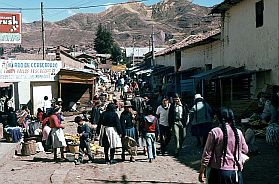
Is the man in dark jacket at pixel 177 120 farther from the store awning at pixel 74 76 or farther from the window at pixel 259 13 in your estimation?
the store awning at pixel 74 76

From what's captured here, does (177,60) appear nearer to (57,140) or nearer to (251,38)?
(251,38)

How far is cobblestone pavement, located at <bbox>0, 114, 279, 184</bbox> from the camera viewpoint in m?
8.84

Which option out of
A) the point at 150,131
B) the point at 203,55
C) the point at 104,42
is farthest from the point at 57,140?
the point at 104,42

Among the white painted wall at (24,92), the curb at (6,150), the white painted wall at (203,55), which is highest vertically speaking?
the white painted wall at (203,55)

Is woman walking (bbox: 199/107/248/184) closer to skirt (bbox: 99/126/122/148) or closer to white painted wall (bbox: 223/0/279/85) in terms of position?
skirt (bbox: 99/126/122/148)

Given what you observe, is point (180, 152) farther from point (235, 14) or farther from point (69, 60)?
point (69, 60)

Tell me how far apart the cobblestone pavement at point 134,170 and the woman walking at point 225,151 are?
3278 mm

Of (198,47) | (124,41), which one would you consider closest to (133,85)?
(198,47)

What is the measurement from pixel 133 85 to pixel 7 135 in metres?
19.9

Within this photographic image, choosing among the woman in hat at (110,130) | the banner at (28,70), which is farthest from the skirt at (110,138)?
the banner at (28,70)

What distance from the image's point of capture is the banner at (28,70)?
21.0 m

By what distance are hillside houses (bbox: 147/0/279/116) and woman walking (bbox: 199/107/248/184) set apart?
1046 centimetres

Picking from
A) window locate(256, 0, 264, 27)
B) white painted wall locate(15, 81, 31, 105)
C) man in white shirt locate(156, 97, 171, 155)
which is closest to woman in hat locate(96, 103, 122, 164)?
man in white shirt locate(156, 97, 171, 155)

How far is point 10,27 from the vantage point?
24.7m
